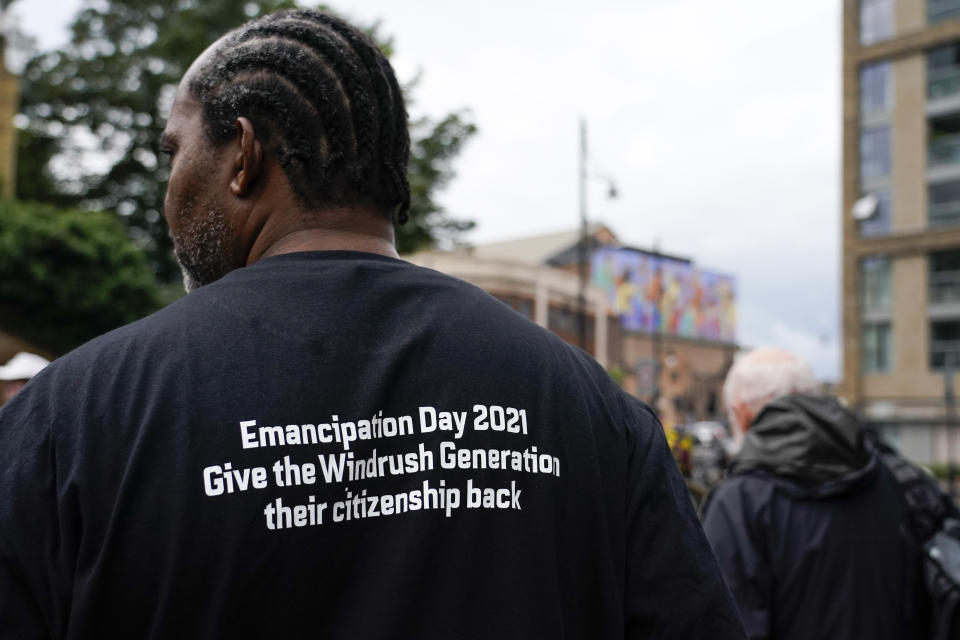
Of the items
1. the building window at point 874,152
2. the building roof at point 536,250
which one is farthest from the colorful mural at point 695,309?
the building window at point 874,152

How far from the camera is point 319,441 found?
3.95ft

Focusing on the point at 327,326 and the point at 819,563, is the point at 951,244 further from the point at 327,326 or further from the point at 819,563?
the point at 327,326

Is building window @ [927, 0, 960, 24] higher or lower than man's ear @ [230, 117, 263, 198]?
higher

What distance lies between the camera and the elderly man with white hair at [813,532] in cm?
326

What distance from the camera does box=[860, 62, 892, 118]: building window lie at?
36.1m

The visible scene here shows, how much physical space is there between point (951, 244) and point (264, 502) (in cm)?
3788

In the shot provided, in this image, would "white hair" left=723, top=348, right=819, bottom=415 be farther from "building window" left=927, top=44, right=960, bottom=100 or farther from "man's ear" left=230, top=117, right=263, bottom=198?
"building window" left=927, top=44, right=960, bottom=100

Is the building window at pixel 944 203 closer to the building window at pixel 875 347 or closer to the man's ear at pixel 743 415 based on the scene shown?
the building window at pixel 875 347

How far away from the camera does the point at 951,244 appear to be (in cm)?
3456

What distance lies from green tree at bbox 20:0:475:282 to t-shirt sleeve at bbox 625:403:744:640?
2152 centimetres

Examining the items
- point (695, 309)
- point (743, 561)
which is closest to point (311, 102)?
point (743, 561)

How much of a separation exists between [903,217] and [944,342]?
491 cm

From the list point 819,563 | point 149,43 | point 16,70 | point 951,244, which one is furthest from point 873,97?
point 819,563

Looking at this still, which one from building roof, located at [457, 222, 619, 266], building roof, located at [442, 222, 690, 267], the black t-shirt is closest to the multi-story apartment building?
building roof, located at [442, 222, 690, 267]
